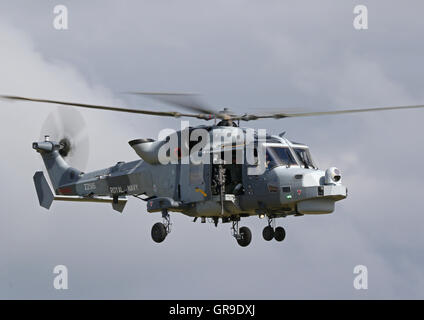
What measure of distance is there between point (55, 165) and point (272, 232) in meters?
10.8

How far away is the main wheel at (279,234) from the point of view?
28.5 meters

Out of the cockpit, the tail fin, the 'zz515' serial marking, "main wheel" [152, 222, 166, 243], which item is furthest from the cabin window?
the tail fin

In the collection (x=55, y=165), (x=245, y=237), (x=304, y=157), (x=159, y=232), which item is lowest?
(x=245, y=237)

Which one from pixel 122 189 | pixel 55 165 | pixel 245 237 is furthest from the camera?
pixel 55 165

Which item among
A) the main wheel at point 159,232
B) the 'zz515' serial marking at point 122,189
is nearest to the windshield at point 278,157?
the main wheel at point 159,232

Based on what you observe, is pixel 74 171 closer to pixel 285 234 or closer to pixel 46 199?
pixel 46 199

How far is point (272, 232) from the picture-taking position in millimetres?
28672

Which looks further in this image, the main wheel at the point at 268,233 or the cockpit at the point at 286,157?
the main wheel at the point at 268,233

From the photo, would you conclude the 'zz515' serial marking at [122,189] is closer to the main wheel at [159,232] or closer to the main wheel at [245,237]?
the main wheel at [159,232]

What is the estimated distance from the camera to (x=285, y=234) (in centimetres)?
2856

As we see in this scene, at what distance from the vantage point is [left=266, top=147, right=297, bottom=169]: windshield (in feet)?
89.0

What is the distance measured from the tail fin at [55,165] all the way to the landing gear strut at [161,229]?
19.5ft

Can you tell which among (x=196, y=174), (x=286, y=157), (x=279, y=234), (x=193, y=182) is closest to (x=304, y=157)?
(x=286, y=157)

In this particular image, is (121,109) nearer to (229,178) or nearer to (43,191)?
(229,178)
